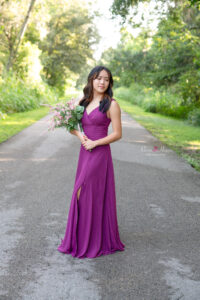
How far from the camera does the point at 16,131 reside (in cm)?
1476

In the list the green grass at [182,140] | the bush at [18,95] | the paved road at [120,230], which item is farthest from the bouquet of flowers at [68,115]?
the bush at [18,95]

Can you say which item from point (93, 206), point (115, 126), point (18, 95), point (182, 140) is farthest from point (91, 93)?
point (18, 95)

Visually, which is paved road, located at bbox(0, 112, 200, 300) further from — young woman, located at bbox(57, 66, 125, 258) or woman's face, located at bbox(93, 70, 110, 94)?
woman's face, located at bbox(93, 70, 110, 94)

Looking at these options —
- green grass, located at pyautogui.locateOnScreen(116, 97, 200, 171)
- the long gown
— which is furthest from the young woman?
green grass, located at pyautogui.locateOnScreen(116, 97, 200, 171)

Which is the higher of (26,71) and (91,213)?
(26,71)

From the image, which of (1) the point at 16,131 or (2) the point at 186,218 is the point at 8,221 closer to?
(2) the point at 186,218

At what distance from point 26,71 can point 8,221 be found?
2413 centimetres

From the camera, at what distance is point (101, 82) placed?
13.6ft

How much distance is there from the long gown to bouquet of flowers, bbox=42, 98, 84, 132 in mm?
72

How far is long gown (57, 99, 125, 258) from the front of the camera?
→ 415 centimetres

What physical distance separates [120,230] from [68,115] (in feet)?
6.00

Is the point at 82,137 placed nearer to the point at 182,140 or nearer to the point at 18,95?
the point at 182,140

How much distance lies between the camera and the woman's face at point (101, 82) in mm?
4141

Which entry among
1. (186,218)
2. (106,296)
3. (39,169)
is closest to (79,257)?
(106,296)
